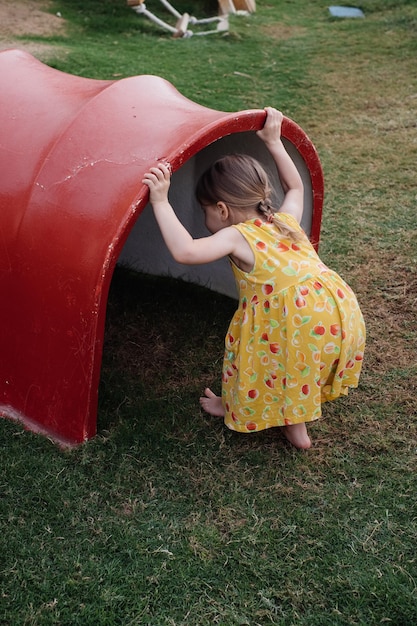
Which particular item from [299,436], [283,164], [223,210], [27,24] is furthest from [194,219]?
[27,24]

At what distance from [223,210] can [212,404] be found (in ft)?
2.72

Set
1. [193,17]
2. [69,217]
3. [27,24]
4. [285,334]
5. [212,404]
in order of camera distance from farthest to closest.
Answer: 1. [193,17]
2. [27,24]
3. [212,404]
4. [285,334]
5. [69,217]

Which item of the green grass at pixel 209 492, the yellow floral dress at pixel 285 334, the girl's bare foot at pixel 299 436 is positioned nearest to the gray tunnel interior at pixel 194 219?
the green grass at pixel 209 492

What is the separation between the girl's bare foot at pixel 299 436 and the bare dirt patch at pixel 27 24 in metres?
5.09

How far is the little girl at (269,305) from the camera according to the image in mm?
2506

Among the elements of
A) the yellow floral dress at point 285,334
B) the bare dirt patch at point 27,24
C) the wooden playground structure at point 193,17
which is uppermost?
the yellow floral dress at point 285,334

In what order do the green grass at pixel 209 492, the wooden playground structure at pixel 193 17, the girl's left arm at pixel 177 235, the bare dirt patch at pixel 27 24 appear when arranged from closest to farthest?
the green grass at pixel 209 492, the girl's left arm at pixel 177 235, the bare dirt patch at pixel 27 24, the wooden playground structure at pixel 193 17

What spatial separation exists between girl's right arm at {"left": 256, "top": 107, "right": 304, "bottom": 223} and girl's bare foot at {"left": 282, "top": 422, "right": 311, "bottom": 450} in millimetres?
808

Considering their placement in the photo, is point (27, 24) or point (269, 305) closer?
point (269, 305)

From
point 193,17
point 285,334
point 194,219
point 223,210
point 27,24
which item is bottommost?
point 193,17

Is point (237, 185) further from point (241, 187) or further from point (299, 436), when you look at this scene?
point (299, 436)

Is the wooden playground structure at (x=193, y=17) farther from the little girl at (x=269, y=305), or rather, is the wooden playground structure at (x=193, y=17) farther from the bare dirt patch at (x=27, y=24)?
the little girl at (x=269, y=305)

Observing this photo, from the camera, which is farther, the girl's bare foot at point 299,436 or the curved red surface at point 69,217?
the girl's bare foot at point 299,436

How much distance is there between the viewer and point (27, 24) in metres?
7.69
